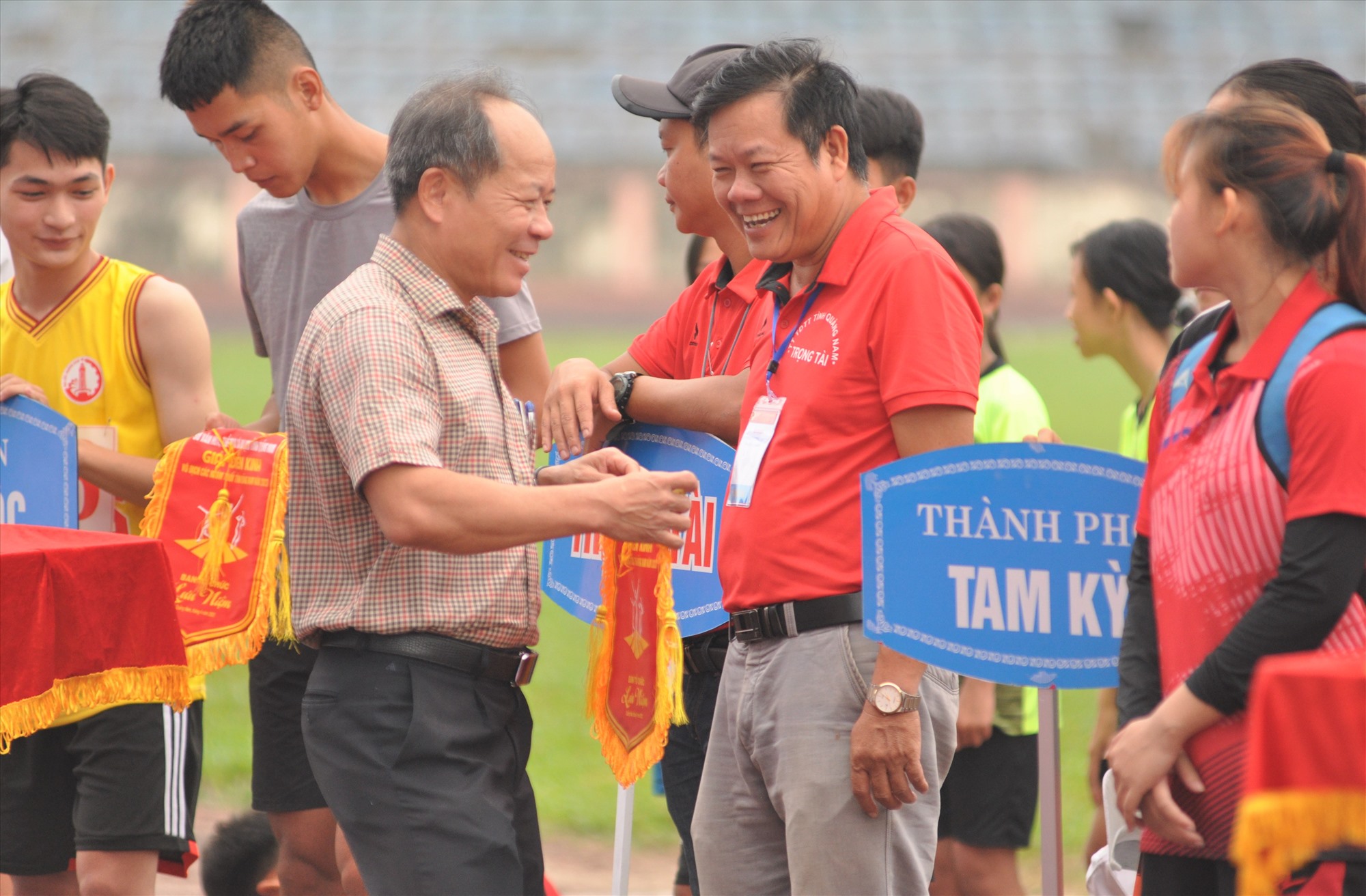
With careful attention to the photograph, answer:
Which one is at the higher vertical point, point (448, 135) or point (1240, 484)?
point (448, 135)

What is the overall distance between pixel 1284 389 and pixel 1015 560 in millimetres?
577

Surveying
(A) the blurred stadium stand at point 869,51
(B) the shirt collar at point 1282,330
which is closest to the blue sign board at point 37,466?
(B) the shirt collar at point 1282,330

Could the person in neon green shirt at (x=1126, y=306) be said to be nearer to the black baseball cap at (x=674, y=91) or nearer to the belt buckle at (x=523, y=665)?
the black baseball cap at (x=674, y=91)

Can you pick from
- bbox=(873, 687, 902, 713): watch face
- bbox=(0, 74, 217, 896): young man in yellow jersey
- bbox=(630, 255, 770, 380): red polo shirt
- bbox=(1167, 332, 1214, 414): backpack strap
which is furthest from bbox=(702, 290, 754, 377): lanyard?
bbox=(0, 74, 217, 896): young man in yellow jersey

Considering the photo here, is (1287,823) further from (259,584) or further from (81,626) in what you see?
(259,584)

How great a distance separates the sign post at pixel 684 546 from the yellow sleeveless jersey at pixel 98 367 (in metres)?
1.12

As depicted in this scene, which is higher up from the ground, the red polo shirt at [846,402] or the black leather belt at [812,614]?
the red polo shirt at [846,402]

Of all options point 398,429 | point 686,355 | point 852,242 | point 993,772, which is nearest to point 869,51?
point 993,772

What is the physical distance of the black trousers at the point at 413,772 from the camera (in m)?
2.53

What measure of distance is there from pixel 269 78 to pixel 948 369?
1998mm

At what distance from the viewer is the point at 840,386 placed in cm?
267

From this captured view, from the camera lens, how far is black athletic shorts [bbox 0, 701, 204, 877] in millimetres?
3539

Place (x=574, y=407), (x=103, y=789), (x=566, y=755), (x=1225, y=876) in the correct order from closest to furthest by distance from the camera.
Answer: (x=1225, y=876) < (x=574, y=407) < (x=103, y=789) < (x=566, y=755)

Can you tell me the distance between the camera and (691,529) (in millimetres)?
3176
